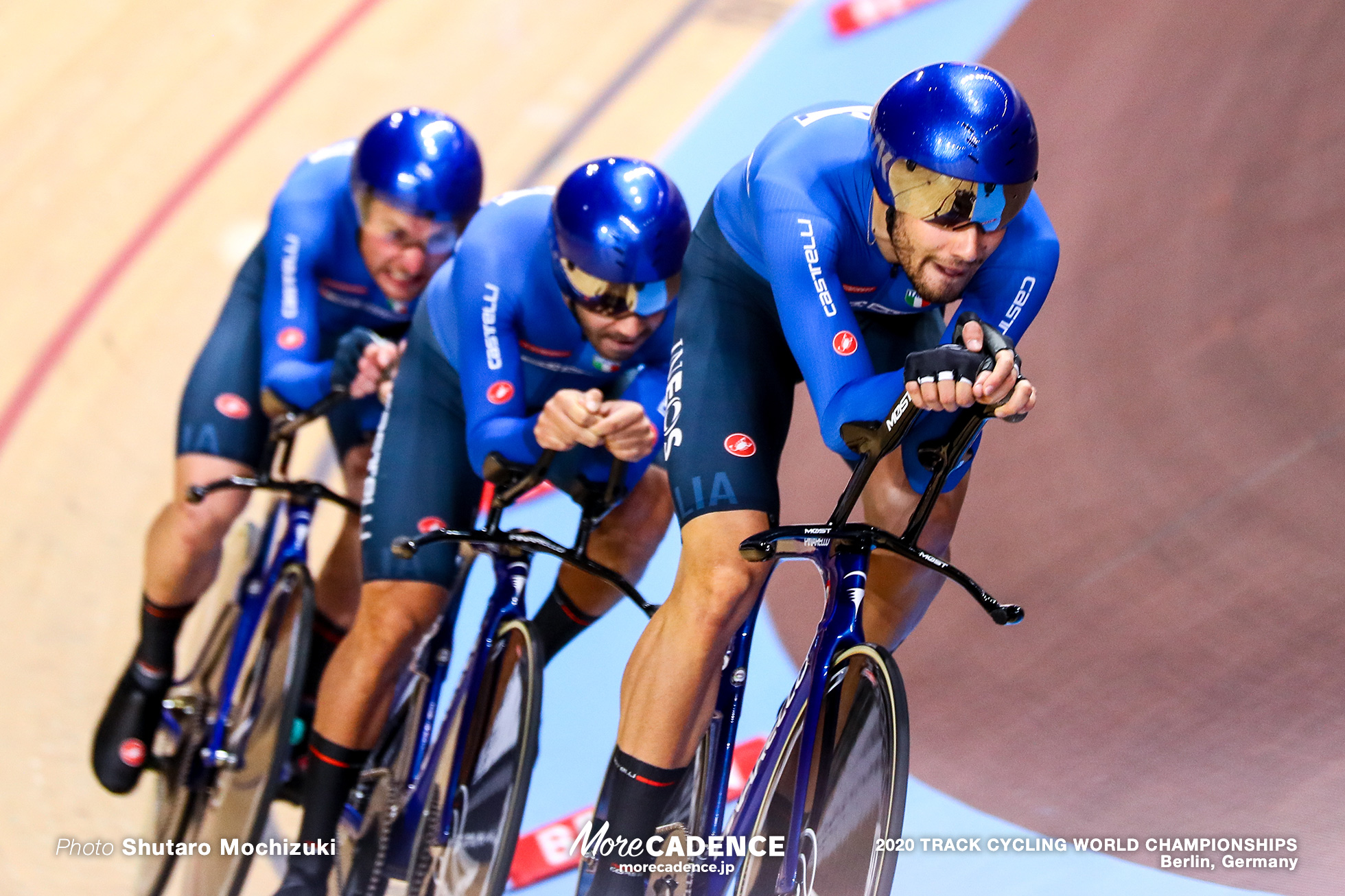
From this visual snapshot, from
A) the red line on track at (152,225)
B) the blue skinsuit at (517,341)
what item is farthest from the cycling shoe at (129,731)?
the red line on track at (152,225)

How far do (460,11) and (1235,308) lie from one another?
490 centimetres

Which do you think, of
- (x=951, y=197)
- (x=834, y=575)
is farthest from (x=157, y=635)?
(x=951, y=197)

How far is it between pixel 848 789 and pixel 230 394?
87.6 inches

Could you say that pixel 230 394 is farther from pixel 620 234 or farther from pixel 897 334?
pixel 897 334

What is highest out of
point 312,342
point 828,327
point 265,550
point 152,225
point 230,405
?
point 152,225

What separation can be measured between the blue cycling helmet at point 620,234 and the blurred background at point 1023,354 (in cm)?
151

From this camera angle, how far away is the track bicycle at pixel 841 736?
229 cm

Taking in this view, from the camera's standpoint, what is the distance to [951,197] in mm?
2309

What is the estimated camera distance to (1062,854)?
10.7 feet

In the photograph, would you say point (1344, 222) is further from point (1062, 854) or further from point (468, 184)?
point (468, 184)

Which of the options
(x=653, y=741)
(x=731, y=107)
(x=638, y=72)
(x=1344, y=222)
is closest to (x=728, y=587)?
(x=653, y=741)

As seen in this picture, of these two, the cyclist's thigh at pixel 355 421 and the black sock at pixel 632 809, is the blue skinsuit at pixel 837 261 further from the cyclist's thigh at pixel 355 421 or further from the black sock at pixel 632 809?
the cyclist's thigh at pixel 355 421

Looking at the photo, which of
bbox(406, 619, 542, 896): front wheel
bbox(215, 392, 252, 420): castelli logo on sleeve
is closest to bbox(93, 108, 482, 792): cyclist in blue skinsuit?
bbox(215, 392, 252, 420): castelli logo on sleeve

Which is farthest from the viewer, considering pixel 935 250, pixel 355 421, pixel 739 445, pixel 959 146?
A: pixel 355 421
